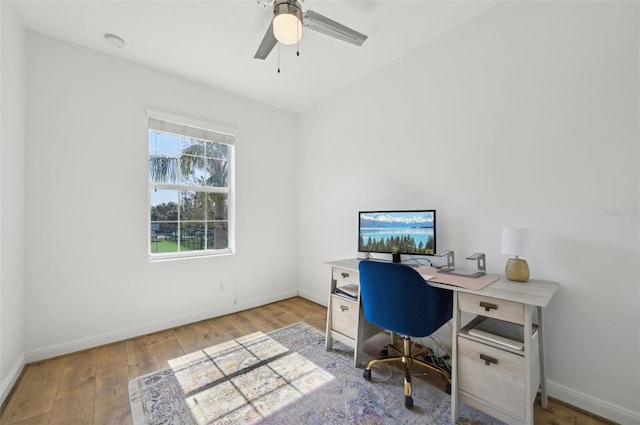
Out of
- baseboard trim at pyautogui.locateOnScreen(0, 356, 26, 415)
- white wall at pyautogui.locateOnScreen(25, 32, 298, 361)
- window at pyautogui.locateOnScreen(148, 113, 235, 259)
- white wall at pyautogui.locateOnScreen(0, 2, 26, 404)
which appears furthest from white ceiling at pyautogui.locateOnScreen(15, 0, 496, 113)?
baseboard trim at pyautogui.locateOnScreen(0, 356, 26, 415)

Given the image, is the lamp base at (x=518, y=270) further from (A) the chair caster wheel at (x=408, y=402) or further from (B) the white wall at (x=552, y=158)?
(A) the chair caster wheel at (x=408, y=402)

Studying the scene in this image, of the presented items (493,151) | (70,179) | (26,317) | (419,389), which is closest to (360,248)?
(419,389)

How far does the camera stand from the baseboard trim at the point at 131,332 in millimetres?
2158

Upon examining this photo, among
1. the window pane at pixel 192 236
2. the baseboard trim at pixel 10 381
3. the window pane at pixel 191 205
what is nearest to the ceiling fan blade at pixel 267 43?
the window pane at pixel 191 205

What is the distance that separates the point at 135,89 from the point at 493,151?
328 centimetres

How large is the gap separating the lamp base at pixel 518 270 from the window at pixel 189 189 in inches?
112

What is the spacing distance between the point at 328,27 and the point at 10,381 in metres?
3.23

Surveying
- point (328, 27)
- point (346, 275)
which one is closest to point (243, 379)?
point (346, 275)

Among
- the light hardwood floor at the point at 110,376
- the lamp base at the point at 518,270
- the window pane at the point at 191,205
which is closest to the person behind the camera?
the light hardwood floor at the point at 110,376

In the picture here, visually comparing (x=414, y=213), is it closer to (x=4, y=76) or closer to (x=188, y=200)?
(x=188, y=200)

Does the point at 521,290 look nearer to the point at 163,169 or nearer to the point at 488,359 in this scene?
the point at 488,359

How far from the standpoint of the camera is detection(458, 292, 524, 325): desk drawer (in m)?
1.38

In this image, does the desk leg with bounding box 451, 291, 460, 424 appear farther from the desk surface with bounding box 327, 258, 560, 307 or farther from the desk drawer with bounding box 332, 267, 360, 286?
the desk drawer with bounding box 332, 267, 360, 286

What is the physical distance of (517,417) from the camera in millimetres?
1354
